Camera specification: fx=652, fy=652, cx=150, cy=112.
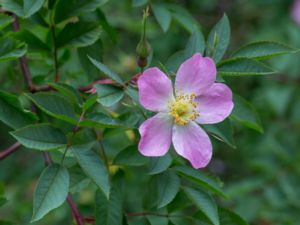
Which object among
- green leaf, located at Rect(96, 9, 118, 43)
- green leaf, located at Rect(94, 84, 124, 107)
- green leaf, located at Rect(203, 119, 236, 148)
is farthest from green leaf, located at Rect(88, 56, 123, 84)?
green leaf, located at Rect(96, 9, 118, 43)

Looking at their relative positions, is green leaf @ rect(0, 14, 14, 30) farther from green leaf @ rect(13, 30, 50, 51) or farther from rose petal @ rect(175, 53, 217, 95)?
rose petal @ rect(175, 53, 217, 95)

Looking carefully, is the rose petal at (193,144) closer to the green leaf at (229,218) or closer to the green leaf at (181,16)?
the green leaf at (229,218)

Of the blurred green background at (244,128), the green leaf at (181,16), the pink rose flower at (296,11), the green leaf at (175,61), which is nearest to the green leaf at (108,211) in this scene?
the green leaf at (175,61)

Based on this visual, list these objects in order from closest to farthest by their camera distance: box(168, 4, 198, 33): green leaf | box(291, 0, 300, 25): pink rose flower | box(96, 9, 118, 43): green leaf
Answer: box(96, 9, 118, 43): green leaf, box(168, 4, 198, 33): green leaf, box(291, 0, 300, 25): pink rose flower

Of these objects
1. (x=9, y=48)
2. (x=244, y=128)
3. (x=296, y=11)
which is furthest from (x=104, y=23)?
(x=296, y=11)

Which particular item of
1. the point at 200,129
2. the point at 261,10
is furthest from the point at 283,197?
the point at 261,10

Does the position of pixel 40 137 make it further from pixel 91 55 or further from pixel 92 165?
pixel 91 55
